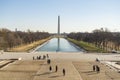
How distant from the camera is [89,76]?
22.9 metres

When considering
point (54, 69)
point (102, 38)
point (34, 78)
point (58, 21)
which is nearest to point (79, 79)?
point (34, 78)

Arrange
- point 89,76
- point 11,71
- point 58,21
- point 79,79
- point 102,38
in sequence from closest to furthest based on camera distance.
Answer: point 79,79
point 89,76
point 11,71
point 102,38
point 58,21

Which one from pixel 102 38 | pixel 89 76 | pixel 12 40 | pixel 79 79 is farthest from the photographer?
pixel 102 38

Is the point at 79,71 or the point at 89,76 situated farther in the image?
the point at 79,71

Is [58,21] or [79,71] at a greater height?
[58,21]

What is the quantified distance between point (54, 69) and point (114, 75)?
602cm

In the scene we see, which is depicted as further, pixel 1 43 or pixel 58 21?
pixel 58 21

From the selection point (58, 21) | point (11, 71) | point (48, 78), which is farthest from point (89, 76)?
point (58, 21)

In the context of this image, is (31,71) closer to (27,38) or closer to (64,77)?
(64,77)

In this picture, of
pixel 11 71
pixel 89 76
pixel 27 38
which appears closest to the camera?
pixel 89 76

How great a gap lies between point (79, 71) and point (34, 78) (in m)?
5.56

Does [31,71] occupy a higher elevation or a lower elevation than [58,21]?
lower

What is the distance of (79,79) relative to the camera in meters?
21.4

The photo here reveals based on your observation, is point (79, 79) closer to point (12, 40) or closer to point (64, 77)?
point (64, 77)
